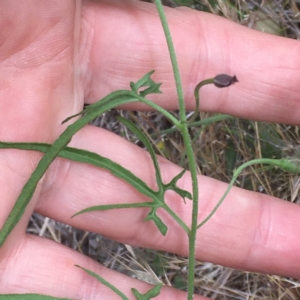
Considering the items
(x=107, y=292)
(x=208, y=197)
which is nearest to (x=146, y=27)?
(x=208, y=197)

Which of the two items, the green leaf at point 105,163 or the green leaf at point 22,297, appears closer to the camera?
the green leaf at point 22,297

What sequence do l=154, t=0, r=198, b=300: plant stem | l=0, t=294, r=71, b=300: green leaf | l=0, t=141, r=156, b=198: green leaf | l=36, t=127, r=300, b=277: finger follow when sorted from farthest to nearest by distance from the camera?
l=36, t=127, r=300, b=277: finger, l=0, t=141, r=156, b=198: green leaf, l=0, t=294, r=71, b=300: green leaf, l=154, t=0, r=198, b=300: plant stem

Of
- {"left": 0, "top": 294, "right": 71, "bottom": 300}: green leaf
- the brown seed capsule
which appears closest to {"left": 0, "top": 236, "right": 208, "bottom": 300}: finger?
{"left": 0, "top": 294, "right": 71, "bottom": 300}: green leaf

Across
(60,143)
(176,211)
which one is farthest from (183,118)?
(176,211)

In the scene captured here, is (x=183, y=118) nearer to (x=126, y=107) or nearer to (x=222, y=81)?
(x=222, y=81)

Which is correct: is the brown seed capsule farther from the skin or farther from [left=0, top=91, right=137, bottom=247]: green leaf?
the skin

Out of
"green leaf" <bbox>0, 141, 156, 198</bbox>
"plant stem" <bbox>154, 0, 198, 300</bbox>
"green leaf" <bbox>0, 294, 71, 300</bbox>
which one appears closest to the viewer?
"plant stem" <bbox>154, 0, 198, 300</bbox>

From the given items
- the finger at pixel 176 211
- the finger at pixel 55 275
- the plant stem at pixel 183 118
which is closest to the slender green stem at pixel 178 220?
the plant stem at pixel 183 118

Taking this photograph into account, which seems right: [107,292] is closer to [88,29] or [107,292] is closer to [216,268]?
[216,268]

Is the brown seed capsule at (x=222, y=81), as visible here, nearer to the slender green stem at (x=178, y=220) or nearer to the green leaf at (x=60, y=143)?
the green leaf at (x=60, y=143)

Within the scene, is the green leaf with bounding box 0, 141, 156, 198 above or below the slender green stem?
above
